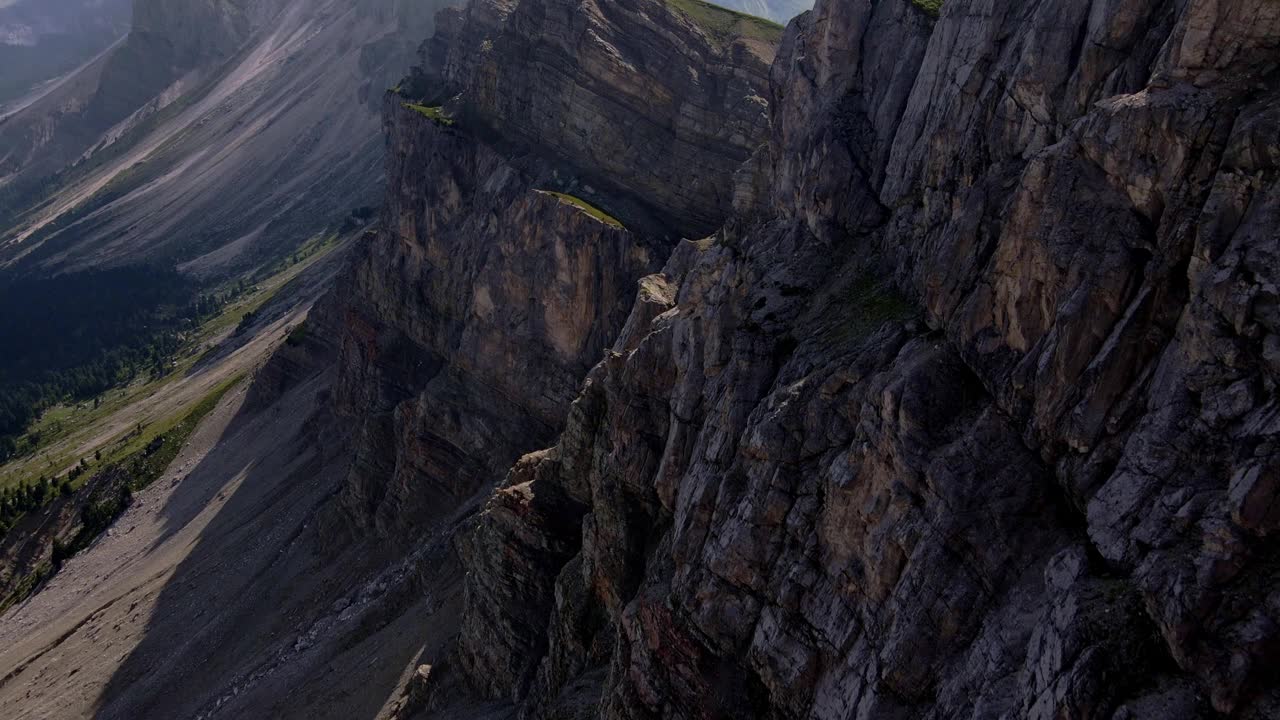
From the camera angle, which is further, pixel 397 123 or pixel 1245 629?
pixel 397 123

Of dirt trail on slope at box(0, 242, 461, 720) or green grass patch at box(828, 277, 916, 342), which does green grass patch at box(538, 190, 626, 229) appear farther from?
green grass patch at box(828, 277, 916, 342)

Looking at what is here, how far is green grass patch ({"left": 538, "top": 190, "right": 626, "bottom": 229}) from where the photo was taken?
294ft

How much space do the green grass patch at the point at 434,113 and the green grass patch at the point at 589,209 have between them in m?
25.7

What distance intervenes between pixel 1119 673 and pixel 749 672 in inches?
668

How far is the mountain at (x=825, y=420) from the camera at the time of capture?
23594 millimetres

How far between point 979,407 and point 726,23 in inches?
3600

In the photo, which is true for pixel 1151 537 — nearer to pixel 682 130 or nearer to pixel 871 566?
pixel 871 566

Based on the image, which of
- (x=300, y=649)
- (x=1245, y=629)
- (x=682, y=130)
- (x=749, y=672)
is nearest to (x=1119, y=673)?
(x=1245, y=629)

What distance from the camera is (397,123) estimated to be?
12144 centimetres

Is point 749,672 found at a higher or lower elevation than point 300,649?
higher

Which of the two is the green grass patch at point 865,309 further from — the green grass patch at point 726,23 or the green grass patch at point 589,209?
the green grass patch at point 726,23

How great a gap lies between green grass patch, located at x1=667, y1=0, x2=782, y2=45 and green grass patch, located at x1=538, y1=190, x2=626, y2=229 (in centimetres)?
3078

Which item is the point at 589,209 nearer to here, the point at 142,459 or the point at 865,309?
the point at 865,309

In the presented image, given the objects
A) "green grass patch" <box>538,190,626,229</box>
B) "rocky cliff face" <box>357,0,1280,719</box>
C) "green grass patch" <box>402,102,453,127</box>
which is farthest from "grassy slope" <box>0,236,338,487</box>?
"rocky cliff face" <box>357,0,1280,719</box>
